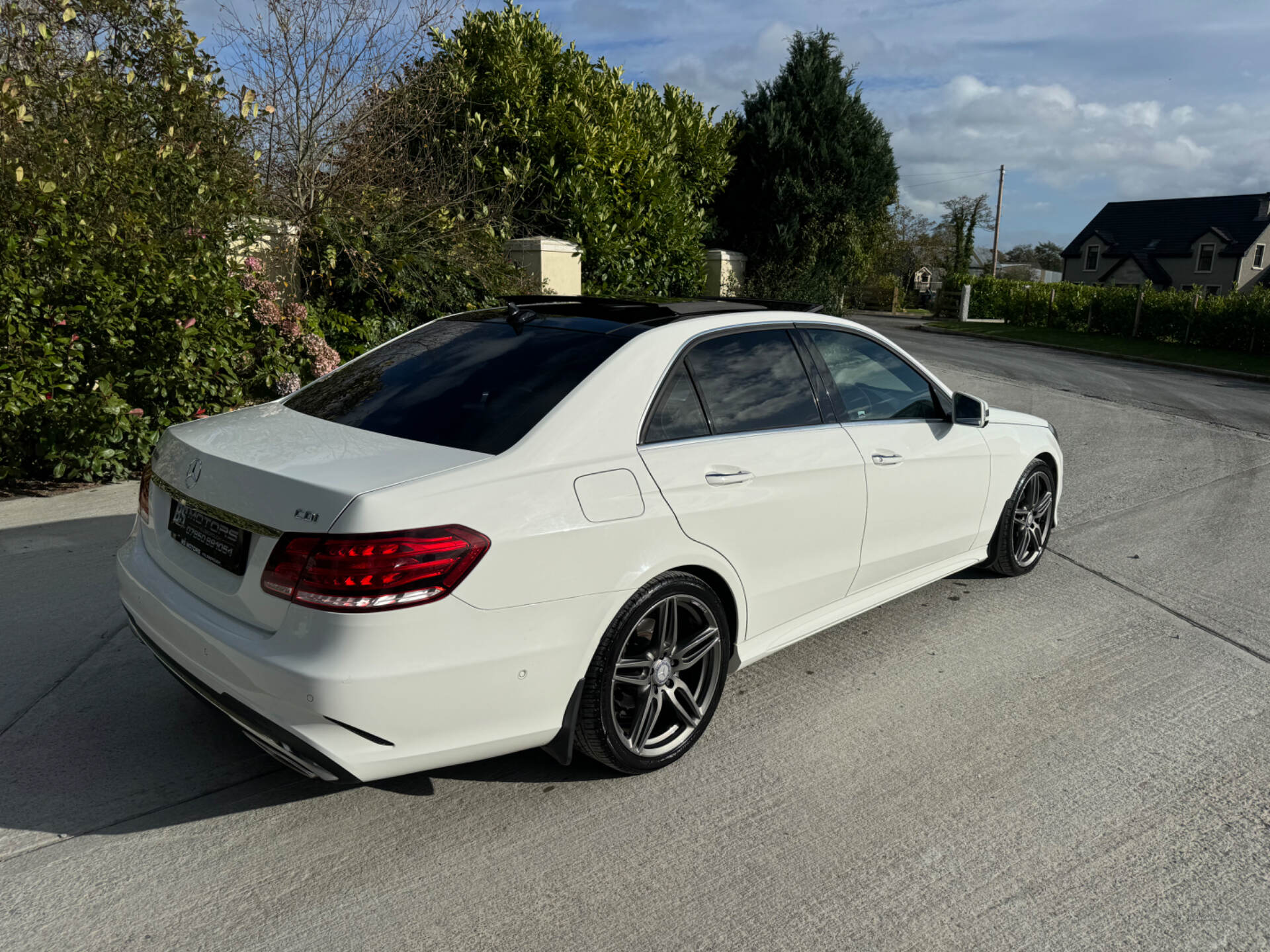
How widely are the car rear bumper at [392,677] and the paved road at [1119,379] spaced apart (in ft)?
36.6

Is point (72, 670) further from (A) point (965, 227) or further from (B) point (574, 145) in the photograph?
(A) point (965, 227)

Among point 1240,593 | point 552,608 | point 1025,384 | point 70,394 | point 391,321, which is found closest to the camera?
point 552,608

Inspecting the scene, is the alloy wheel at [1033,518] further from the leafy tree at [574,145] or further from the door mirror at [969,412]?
the leafy tree at [574,145]

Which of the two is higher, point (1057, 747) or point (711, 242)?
point (711, 242)

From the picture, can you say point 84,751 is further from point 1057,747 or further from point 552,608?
point 1057,747

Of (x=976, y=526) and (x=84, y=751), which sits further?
(x=976, y=526)

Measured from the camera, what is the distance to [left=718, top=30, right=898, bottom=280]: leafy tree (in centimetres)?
1478

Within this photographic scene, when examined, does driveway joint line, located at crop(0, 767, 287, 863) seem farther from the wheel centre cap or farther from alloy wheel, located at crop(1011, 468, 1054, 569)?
alloy wheel, located at crop(1011, 468, 1054, 569)

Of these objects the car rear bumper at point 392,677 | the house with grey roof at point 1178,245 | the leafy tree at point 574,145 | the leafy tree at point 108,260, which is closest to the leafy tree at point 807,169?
the leafy tree at point 574,145

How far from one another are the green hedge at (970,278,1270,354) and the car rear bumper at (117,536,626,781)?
25266 mm

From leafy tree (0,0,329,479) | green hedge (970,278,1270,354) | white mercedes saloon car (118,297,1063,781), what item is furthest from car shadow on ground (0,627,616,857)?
green hedge (970,278,1270,354)

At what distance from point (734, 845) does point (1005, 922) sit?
2.60 feet

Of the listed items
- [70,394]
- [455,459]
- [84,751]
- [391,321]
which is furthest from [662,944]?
[391,321]

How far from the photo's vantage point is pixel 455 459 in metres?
2.89
